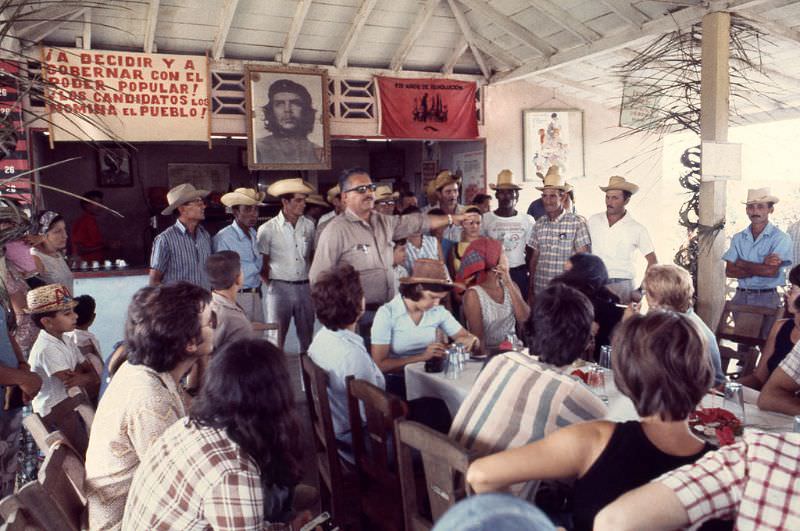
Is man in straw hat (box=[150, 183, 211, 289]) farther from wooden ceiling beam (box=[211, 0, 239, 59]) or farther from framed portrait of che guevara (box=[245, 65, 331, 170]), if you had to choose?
wooden ceiling beam (box=[211, 0, 239, 59])

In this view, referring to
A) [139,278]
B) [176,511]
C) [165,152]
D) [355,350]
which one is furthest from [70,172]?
[176,511]

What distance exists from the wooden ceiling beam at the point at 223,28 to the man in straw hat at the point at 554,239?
3.51 m

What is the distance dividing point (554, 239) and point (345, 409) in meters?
3.29

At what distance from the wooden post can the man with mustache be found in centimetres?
403

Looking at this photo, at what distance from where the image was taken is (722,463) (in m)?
1.30

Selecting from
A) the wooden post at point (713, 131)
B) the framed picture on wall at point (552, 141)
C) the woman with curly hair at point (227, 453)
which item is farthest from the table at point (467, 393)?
the framed picture on wall at point (552, 141)

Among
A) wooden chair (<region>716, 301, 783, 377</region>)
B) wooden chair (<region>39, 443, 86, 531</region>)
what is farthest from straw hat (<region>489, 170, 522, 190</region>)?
wooden chair (<region>39, 443, 86, 531</region>)

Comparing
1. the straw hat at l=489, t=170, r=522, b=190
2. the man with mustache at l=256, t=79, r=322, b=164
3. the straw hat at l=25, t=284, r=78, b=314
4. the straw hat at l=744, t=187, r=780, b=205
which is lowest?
the straw hat at l=25, t=284, r=78, b=314

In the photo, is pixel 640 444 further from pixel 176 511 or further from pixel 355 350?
pixel 355 350

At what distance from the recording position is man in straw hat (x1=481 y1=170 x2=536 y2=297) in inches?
234

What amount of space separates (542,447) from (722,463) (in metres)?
0.39

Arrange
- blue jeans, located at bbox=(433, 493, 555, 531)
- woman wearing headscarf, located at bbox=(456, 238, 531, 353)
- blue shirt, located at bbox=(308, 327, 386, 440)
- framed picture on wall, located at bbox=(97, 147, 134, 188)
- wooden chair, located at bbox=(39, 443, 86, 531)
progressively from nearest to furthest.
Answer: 1. blue jeans, located at bbox=(433, 493, 555, 531)
2. wooden chair, located at bbox=(39, 443, 86, 531)
3. blue shirt, located at bbox=(308, 327, 386, 440)
4. woman wearing headscarf, located at bbox=(456, 238, 531, 353)
5. framed picture on wall, located at bbox=(97, 147, 134, 188)

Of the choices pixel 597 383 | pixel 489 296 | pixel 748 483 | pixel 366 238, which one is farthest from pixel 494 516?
pixel 366 238

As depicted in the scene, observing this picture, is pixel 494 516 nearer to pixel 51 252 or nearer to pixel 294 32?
pixel 51 252
